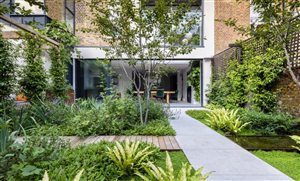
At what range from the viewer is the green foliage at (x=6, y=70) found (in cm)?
565

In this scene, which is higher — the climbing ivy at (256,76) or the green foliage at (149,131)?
the climbing ivy at (256,76)

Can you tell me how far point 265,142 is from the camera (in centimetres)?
461

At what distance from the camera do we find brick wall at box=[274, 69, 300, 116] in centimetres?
641

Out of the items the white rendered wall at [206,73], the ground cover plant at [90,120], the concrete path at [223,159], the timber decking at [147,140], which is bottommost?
the concrete path at [223,159]

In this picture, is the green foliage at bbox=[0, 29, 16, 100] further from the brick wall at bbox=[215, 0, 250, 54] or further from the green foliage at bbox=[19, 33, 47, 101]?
the brick wall at bbox=[215, 0, 250, 54]

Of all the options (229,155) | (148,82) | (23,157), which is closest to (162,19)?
(148,82)

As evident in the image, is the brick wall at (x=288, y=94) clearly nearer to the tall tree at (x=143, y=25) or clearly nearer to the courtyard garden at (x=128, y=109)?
the courtyard garden at (x=128, y=109)

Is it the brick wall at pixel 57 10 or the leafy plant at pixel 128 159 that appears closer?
the leafy plant at pixel 128 159

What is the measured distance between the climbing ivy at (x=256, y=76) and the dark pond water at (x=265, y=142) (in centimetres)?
185

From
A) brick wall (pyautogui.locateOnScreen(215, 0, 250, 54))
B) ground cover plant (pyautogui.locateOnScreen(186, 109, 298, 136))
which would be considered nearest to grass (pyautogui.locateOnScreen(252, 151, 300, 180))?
ground cover plant (pyautogui.locateOnScreen(186, 109, 298, 136))

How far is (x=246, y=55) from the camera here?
7.70m

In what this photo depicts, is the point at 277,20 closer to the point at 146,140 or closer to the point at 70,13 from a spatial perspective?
the point at 146,140

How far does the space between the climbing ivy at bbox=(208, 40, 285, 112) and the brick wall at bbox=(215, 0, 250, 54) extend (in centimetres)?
382

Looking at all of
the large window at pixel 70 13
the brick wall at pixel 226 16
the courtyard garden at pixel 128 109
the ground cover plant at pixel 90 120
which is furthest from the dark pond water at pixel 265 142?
the large window at pixel 70 13
